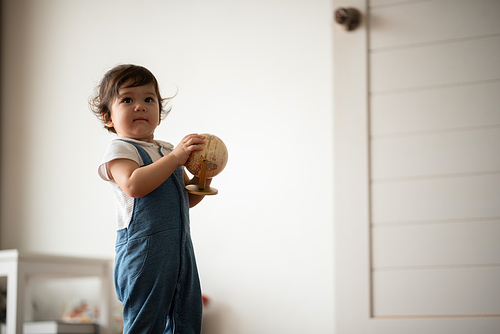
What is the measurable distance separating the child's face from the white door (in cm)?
71

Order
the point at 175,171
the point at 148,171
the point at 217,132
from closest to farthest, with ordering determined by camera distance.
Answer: the point at 148,171 → the point at 175,171 → the point at 217,132

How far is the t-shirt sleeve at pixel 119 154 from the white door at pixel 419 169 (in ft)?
2.43

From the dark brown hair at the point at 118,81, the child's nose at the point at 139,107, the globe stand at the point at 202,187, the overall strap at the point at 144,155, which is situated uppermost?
the dark brown hair at the point at 118,81

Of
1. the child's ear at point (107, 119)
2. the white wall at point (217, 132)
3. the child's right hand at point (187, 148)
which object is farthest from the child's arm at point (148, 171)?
the white wall at point (217, 132)

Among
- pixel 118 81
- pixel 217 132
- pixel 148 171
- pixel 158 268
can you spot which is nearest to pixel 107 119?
pixel 118 81

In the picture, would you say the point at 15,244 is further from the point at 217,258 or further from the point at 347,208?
the point at 347,208

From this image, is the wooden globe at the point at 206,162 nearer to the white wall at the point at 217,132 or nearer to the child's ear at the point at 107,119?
the child's ear at the point at 107,119

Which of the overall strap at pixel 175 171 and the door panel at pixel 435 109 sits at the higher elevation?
the door panel at pixel 435 109

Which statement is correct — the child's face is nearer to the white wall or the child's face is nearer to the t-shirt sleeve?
the t-shirt sleeve

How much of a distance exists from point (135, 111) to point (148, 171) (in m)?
0.13

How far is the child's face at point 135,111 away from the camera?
854 millimetres

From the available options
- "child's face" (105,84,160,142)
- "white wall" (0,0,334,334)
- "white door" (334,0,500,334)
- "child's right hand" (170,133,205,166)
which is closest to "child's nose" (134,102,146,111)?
"child's face" (105,84,160,142)

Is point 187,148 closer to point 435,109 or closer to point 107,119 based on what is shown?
point 107,119

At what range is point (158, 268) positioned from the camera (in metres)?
0.81
